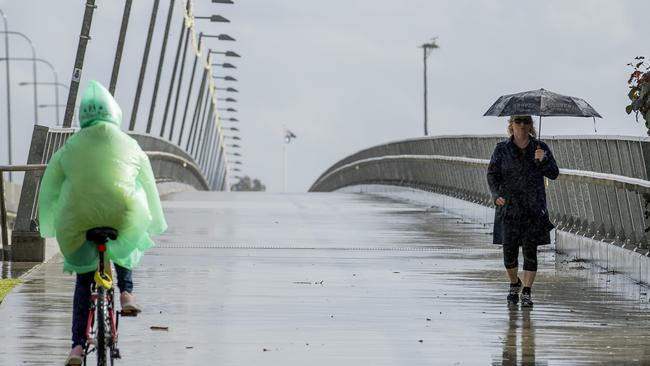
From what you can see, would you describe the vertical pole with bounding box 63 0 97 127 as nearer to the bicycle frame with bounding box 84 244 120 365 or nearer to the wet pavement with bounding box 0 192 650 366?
the wet pavement with bounding box 0 192 650 366

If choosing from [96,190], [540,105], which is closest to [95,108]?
[96,190]

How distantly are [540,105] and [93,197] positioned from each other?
663 cm

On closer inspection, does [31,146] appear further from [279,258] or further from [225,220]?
[225,220]

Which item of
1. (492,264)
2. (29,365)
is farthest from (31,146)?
(29,365)

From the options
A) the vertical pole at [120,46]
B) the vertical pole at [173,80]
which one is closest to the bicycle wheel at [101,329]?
the vertical pole at [120,46]

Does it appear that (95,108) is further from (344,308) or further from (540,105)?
(540,105)

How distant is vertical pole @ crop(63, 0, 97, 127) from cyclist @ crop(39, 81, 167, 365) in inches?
637

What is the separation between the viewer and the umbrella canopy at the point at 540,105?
54.3ft

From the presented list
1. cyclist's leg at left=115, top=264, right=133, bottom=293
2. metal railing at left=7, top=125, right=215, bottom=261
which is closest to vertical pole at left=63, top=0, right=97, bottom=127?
metal railing at left=7, top=125, right=215, bottom=261

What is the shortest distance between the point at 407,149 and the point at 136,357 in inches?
1334

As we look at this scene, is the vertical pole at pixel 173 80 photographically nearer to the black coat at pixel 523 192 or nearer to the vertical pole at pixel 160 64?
the vertical pole at pixel 160 64

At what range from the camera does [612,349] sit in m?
13.0

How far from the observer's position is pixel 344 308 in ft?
51.5

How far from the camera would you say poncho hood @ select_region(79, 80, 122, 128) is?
11.3 meters
